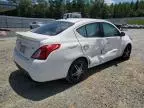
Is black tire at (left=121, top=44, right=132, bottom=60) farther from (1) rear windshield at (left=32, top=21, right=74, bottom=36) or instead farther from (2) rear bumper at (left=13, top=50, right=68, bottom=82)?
(2) rear bumper at (left=13, top=50, right=68, bottom=82)

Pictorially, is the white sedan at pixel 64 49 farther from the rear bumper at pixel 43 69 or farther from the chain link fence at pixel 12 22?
the chain link fence at pixel 12 22

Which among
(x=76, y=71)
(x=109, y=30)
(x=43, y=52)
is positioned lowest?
(x=76, y=71)

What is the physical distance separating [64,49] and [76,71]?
30.2 inches

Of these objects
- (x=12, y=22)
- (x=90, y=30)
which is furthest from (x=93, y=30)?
(x=12, y=22)

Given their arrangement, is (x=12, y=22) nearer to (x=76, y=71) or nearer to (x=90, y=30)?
(x=90, y=30)

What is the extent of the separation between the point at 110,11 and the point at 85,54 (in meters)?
85.4

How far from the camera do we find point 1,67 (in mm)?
6215

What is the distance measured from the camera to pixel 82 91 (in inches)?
183

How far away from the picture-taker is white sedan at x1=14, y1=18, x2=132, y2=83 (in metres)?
4.33

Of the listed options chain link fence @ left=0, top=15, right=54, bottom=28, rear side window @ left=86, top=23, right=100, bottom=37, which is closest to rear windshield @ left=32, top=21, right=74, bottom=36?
rear side window @ left=86, top=23, right=100, bottom=37

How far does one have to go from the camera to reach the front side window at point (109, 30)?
597cm

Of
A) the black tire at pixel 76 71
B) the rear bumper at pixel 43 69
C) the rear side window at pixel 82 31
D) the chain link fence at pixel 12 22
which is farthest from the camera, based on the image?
the chain link fence at pixel 12 22

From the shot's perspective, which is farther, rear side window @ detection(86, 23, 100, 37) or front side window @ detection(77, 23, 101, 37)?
rear side window @ detection(86, 23, 100, 37)

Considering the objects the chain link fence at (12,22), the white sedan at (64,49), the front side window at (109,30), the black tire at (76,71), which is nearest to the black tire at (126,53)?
the front side window at (109,30)
